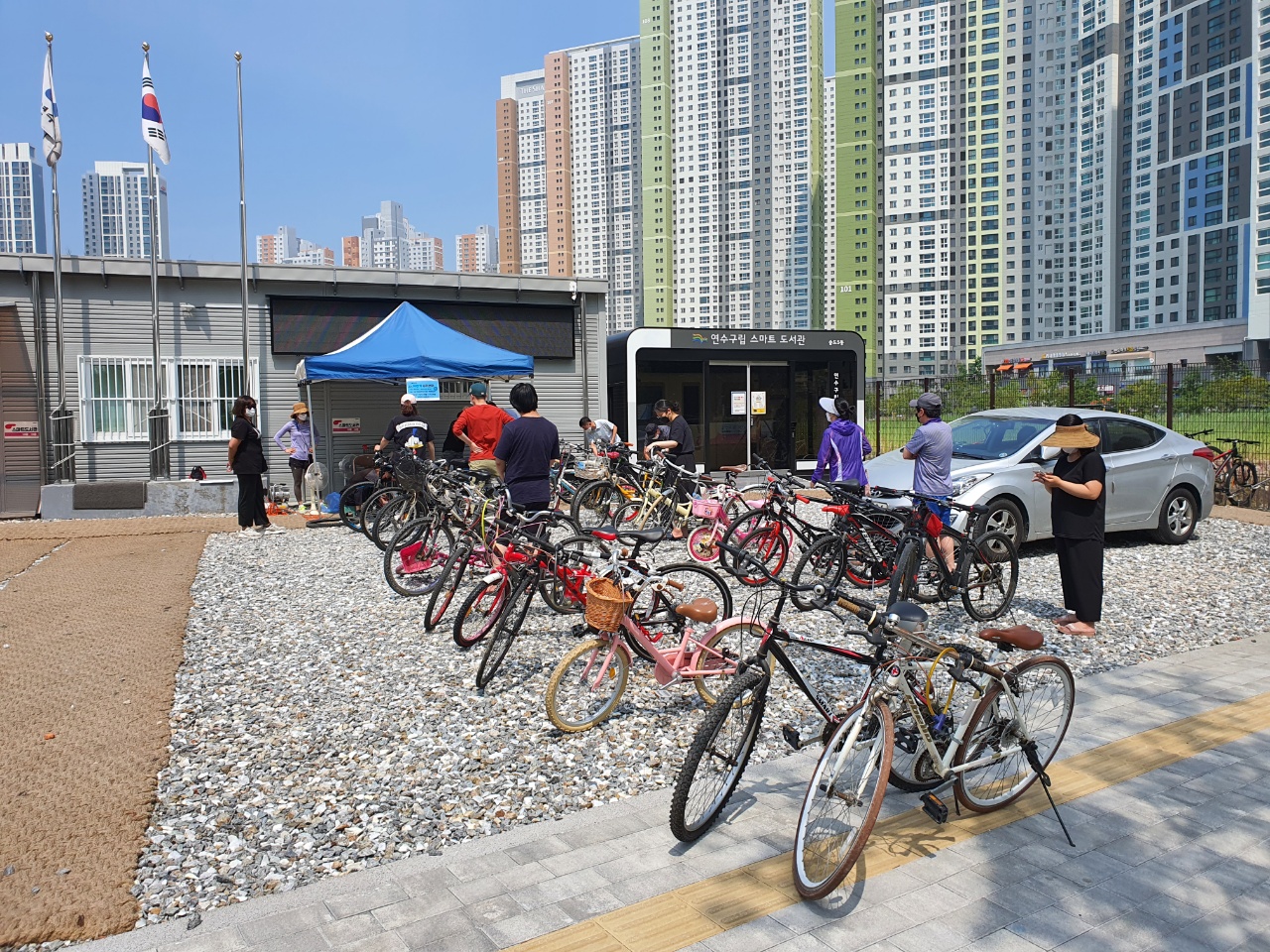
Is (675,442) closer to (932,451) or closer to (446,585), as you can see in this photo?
(932,451)

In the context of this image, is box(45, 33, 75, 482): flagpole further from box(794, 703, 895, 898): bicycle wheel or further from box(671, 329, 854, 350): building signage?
box(794, 703, 895, 898): bicycle wheel

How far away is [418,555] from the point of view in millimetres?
8281

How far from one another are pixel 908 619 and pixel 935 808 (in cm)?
81

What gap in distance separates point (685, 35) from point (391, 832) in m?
85.3

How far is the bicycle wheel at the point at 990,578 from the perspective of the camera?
7289 millimetres

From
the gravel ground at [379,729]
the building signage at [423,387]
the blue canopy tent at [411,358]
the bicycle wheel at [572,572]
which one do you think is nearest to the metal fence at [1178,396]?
the blue canopy tent at [411,358]

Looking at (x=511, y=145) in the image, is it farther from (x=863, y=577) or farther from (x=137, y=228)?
(x=863, y=577)

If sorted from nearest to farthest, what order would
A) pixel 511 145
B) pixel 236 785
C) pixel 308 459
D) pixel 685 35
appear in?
pixel 236 785
pixel 308 459
pixel 685 35
pixel 511 145

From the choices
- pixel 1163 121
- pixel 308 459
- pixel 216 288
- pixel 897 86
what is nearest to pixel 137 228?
pixel 216 288

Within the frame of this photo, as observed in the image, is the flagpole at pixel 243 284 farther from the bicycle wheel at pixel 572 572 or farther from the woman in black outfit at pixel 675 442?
the bicycle wheel at pixel 572 572

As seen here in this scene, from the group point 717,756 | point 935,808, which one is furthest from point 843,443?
point 717,756

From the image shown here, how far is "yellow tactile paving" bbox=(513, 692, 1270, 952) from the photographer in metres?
3.03

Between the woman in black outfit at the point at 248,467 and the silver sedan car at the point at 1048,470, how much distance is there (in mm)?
7439

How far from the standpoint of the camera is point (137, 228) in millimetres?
51562
